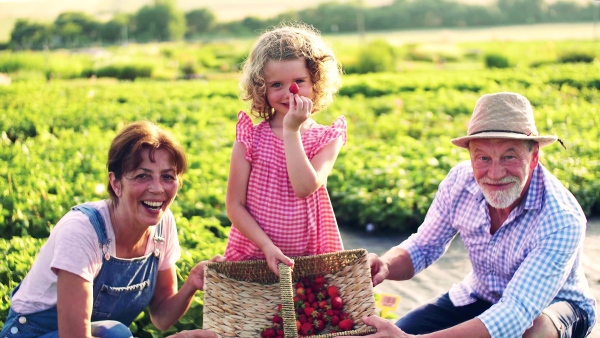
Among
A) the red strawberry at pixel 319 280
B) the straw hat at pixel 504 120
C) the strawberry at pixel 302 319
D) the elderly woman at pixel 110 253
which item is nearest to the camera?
the elderly woman at pixel 110 253

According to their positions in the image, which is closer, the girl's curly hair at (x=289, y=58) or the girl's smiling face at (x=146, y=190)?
the girl's smiling face at (x=146, y=190)

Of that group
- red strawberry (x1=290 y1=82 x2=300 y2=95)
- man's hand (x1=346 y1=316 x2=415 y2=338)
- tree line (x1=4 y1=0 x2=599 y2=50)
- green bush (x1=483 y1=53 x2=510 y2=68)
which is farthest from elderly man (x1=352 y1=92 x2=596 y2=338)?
tree line (x1=4 y1=0 x2=599 y2=50)

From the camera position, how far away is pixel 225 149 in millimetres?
7246

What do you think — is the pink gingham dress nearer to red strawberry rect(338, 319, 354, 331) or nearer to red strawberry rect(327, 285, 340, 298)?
red strawberry rect(327, 285, 340, 298)

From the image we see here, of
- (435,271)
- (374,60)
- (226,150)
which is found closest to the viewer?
(435,271)

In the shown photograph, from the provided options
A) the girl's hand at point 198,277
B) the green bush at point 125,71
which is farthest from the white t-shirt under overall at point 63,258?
the green bush at point 125,71

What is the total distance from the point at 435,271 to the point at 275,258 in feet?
6.82

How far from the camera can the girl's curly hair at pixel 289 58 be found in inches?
117

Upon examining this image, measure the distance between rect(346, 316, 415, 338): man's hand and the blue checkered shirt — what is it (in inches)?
12.7

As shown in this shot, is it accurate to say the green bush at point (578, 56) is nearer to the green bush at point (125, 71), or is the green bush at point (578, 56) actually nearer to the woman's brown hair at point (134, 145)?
the green bush at point (125, 71)

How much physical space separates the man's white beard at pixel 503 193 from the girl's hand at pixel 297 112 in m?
0.78

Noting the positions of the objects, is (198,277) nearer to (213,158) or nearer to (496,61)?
(213,158)

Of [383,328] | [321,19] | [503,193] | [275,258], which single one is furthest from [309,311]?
[321,19]

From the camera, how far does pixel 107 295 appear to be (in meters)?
2.81
